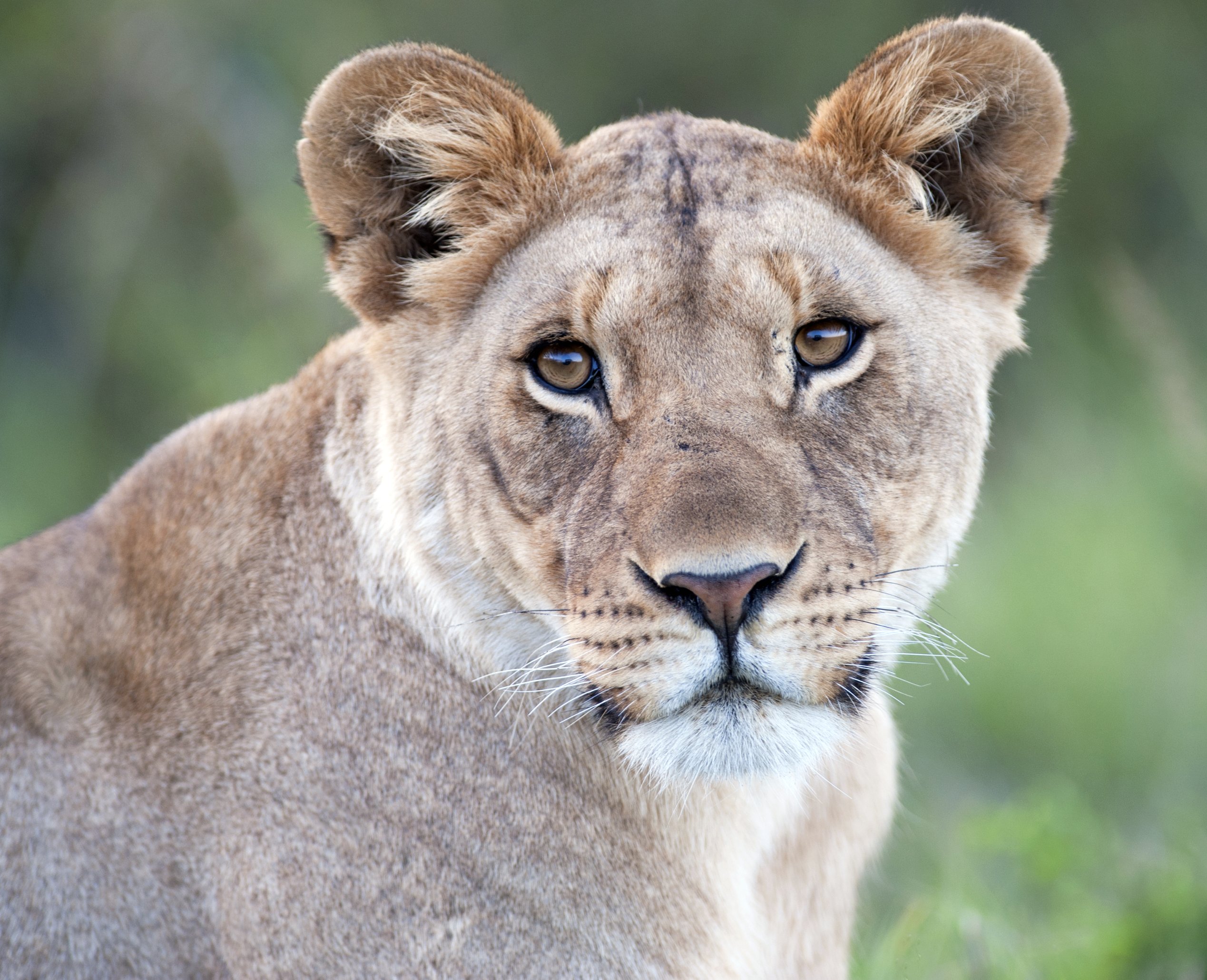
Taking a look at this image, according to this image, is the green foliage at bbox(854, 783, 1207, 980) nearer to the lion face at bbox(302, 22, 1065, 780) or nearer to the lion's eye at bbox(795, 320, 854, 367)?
the lion face at bbox(302, 22, 1065, 780)

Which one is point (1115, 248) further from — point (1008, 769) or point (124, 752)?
point (124, 752)

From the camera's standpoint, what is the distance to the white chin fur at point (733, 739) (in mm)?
2535

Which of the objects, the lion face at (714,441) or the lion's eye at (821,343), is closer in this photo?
the lion face at (714,441)

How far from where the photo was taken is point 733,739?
2557mm

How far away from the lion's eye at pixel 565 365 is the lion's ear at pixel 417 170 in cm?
32

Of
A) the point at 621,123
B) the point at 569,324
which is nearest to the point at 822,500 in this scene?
the point at 569,324

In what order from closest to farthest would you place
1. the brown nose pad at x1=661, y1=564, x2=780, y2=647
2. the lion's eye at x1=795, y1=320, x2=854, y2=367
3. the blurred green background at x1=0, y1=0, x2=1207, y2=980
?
1. the brown nose pad at x1=661, y1=564, x2=780, y2=647
2. the lion's eye at x1=795, y1=320, x2=854, y2=367
3. the blurred green background at x1=0, y1=0, x2=1207, y2=980

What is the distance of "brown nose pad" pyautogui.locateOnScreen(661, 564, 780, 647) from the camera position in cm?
240

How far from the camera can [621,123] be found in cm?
323

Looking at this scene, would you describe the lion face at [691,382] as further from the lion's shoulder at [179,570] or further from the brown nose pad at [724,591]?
the lion's shoulder at [179,570]

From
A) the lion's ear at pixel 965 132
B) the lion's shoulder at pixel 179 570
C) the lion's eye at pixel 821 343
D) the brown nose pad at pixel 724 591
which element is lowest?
the lion's shoulder at pixel 179 570

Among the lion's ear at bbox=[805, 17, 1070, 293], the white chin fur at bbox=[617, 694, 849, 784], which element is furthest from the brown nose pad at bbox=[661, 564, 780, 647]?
the lion's ear at bbox=[805, 17, 1070, 293]

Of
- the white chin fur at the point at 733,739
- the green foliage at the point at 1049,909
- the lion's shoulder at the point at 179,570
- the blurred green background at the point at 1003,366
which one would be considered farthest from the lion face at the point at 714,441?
the green foliage at the point at 1049,909

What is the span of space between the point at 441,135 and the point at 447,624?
1024 mm
